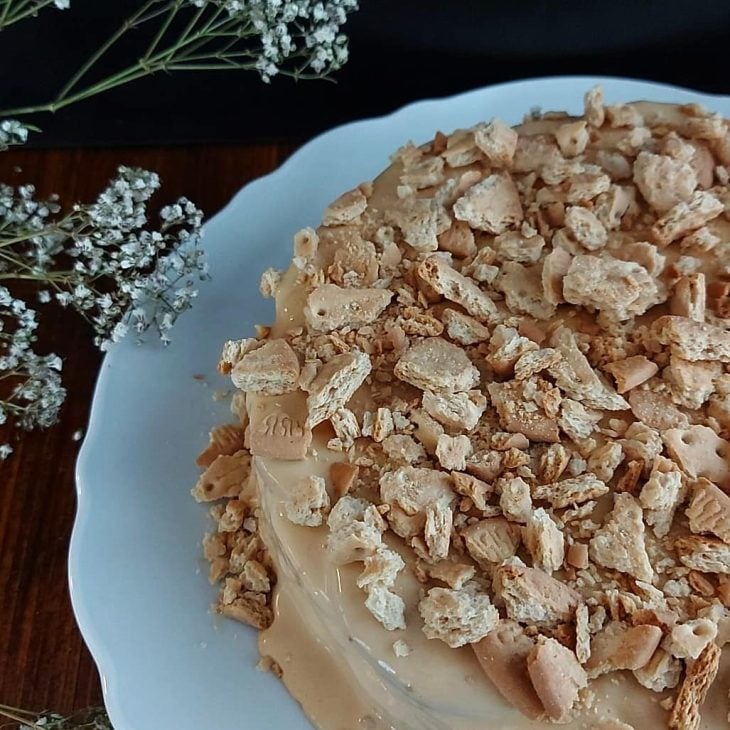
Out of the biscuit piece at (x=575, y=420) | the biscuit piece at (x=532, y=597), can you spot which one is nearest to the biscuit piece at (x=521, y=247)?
the biscuit piece at (x=575, y=420)

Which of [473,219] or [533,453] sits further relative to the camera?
[473,219]

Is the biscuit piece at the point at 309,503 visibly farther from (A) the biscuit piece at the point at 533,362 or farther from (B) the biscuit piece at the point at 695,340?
(B) the biscuit piece at the point at 695,340

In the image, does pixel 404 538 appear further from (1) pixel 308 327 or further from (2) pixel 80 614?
(2) pixel 80 614

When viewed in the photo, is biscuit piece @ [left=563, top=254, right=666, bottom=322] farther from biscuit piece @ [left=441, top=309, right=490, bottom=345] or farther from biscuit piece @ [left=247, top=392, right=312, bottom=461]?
biscuit piece @ [left=247, top=392, right=312, bottom=461]

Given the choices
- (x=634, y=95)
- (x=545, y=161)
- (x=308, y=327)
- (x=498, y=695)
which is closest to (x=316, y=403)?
(x=308, y=327)

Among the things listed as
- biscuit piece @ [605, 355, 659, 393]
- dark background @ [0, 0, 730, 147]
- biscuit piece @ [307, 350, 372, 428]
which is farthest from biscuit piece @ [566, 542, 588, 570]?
dark background @ [0, 0, 730, 147]

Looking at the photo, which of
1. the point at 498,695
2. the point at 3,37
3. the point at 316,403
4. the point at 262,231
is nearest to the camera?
the point at 498,695

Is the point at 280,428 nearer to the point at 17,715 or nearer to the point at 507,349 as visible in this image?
the point at 507,349
